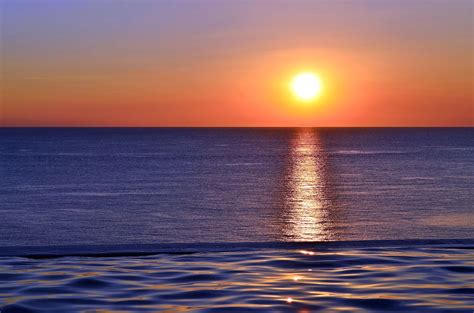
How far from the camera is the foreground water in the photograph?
7305mm

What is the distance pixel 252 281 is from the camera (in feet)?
27.6

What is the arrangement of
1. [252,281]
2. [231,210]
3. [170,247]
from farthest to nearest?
[231,210] < [170,247] < [252,281]

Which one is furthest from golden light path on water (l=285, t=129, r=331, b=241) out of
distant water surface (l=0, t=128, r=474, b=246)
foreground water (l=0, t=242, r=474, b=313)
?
foreground water (l=0, t=242, r=474, b=313)

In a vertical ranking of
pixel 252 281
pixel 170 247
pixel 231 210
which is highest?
pixel 231 210

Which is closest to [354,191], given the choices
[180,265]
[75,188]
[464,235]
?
[75,188]

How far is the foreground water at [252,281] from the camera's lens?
7.30m

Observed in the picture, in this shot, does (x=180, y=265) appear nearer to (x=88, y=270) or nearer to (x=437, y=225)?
(x=88, y=270)

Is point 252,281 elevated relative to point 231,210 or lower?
lower

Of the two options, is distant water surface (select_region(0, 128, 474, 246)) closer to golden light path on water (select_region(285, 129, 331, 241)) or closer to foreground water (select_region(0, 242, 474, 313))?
golden light path on water (select_region(285, 129, 331, 241))

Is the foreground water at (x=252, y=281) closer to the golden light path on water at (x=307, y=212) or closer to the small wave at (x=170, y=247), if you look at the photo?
the small wave at (x=170, y=247)

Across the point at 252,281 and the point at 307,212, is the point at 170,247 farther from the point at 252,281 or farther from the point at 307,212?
the point at 307,212

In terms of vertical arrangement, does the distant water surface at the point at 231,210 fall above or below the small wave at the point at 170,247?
above

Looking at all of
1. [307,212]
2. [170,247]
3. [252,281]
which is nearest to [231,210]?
[307,212]

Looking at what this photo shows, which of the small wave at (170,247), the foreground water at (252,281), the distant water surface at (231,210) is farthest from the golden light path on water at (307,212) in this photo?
the foreground water at (252,281)
